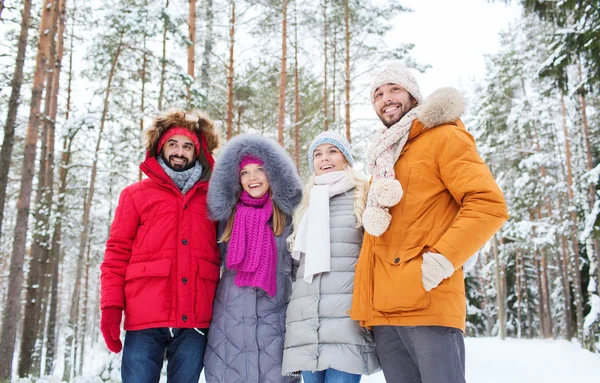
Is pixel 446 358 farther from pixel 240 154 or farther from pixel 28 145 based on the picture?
pixel 28 145

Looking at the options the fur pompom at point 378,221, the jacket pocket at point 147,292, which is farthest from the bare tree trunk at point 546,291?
the jacket pocket at point 147,292

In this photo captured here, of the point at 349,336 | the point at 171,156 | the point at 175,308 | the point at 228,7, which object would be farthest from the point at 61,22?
the point at 349,336

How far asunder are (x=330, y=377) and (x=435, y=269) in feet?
3.63

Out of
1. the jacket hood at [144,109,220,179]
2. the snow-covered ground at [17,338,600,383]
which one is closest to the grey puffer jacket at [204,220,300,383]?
the jacket hood at [144,109,220,179]

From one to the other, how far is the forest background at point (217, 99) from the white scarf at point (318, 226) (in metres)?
2.96

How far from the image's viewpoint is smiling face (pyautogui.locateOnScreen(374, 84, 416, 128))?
287 cm

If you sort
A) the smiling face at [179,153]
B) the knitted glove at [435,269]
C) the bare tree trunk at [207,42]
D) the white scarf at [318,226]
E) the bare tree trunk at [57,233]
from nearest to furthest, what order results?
the knitted glove at [435,269], the white scarf at [318,226], the smiling face at [179,153], the bare tree trunk at [207,42], the bare tree trunk at [57,233]

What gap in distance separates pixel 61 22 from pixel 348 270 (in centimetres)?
1427

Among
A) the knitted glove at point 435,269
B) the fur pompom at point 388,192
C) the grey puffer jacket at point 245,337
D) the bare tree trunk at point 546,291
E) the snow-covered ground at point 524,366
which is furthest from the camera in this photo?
the bare tree trunk at point 546,291

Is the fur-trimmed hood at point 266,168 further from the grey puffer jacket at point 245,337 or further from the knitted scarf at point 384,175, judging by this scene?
the knitted scarf at point 384,175

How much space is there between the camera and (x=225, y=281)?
3.42 m

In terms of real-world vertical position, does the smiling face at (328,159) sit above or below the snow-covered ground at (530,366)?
above

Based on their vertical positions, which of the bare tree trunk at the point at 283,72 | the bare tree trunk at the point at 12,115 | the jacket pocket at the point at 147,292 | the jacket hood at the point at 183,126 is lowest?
the jacket pocket at the point at 147,292

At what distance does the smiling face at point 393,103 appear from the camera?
9.40 ft
